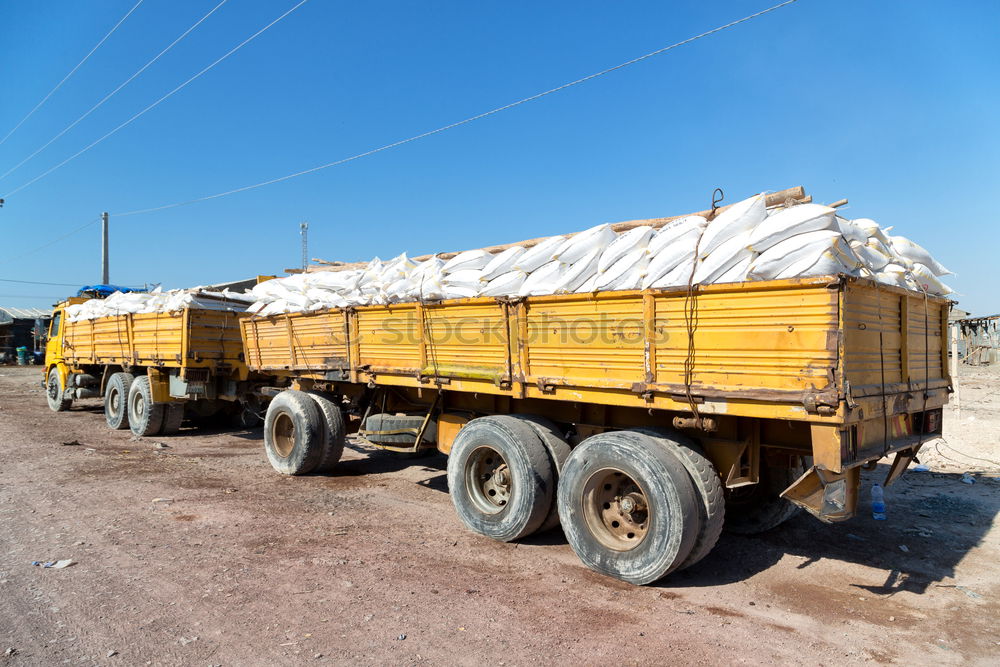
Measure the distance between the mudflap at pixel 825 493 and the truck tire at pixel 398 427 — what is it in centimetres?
373

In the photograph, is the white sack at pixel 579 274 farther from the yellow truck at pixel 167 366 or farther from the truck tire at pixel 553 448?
the yellow truck at pixel 167 366

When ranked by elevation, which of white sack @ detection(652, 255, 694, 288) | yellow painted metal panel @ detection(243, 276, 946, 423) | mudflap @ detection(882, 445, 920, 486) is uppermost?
Answer: white sack @ detection(652, 255, 694, 288)

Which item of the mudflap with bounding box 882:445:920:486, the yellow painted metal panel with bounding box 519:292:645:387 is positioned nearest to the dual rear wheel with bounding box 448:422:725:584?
the yellow painted metal panel with bounding box 519:292:645:387

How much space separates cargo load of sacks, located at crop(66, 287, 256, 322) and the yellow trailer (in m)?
5.50

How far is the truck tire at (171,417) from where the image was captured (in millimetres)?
11211

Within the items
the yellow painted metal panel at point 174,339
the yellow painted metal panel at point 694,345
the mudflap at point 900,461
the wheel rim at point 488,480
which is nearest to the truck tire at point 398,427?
the yellow painted metal panel at point 694,345

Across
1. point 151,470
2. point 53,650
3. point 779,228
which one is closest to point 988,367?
point 779,228

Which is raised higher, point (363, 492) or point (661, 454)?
point (661, 454)

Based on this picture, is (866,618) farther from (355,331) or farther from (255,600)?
(355,331)

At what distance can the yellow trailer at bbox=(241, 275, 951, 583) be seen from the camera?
3.73 meters

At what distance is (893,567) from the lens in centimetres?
476

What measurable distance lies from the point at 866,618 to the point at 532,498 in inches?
90.2

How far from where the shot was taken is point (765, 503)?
5.51 metres

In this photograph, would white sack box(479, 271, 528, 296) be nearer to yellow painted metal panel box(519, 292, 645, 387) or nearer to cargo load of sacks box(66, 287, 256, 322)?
yellow painted metal panel box(519, 292, 645, 387)
